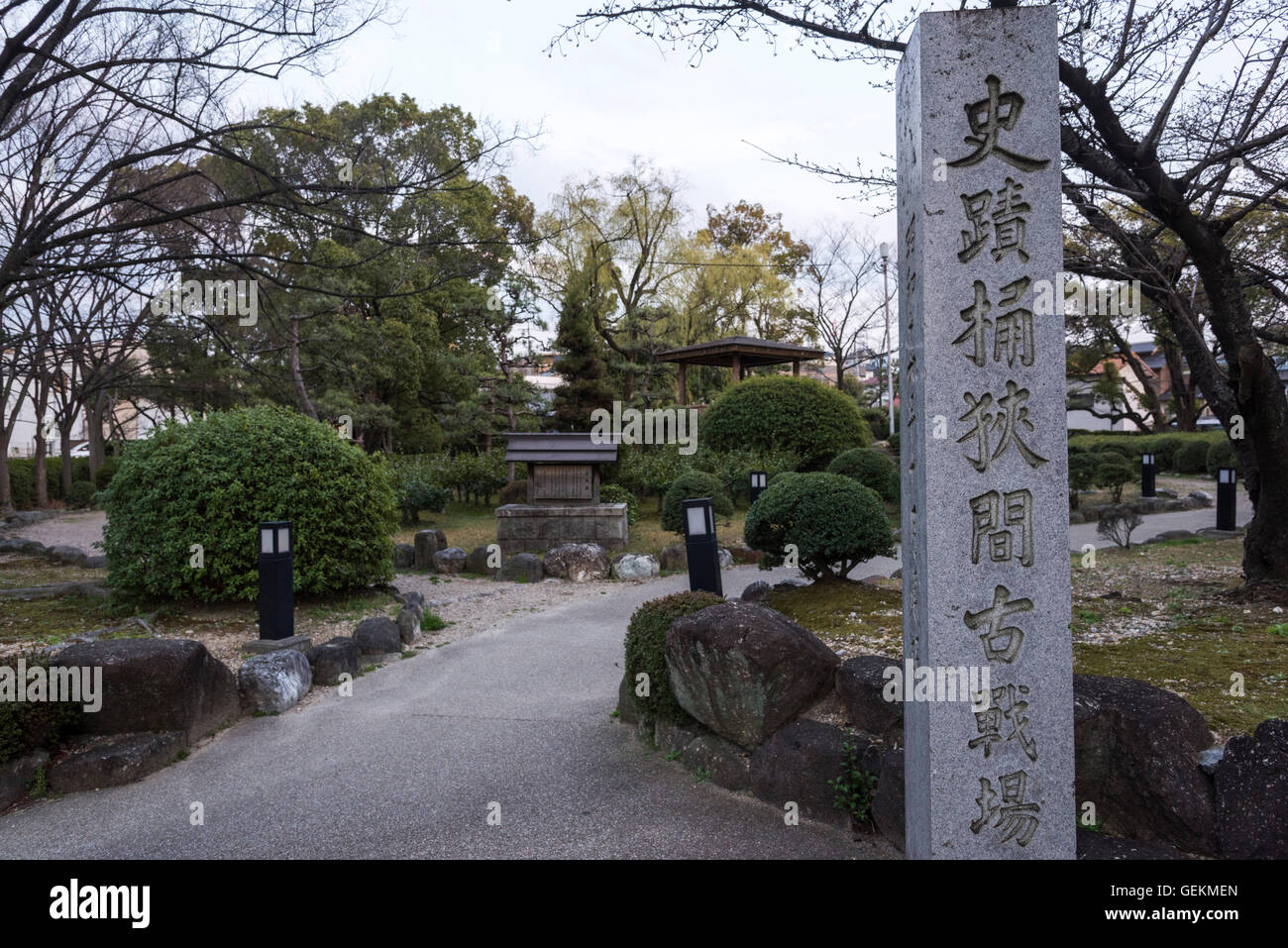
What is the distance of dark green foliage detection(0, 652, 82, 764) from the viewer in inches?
161

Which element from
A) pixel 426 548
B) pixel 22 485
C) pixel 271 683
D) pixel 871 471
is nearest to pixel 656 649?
pixel 271 683

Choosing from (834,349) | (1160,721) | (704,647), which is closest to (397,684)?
(704,647)

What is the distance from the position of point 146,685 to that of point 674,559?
7555 mm

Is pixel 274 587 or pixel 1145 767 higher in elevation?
pixel 274 587

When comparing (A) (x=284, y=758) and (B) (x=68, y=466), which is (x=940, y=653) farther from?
(B) (x=68, y=466)

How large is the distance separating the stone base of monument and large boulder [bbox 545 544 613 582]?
129 cm

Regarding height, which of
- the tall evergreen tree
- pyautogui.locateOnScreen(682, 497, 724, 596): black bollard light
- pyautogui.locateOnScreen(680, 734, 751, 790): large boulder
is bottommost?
pyautogui.locateOnScreen(680, 734, 751, 790): large boulder

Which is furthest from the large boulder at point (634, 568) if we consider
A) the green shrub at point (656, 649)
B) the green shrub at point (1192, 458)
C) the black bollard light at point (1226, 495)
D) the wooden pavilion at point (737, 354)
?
the green shrub at point (1192, 458)

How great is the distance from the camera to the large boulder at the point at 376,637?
6.64 meters

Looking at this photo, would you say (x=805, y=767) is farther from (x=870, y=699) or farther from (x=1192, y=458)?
(x=1192, y=458)

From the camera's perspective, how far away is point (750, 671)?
3.89 metres

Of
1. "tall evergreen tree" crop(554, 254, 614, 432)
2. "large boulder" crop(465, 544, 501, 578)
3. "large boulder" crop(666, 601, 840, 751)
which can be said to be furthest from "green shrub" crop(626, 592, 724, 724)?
"tall evergreen tree" crop(554, 254, 614, 432)

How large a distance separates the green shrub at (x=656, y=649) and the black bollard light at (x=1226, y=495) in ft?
34.5

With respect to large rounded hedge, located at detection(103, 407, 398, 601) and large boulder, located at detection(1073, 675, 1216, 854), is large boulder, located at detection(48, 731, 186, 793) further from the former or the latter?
large boulder, located at detection(1073, 675, 1216, 854)
